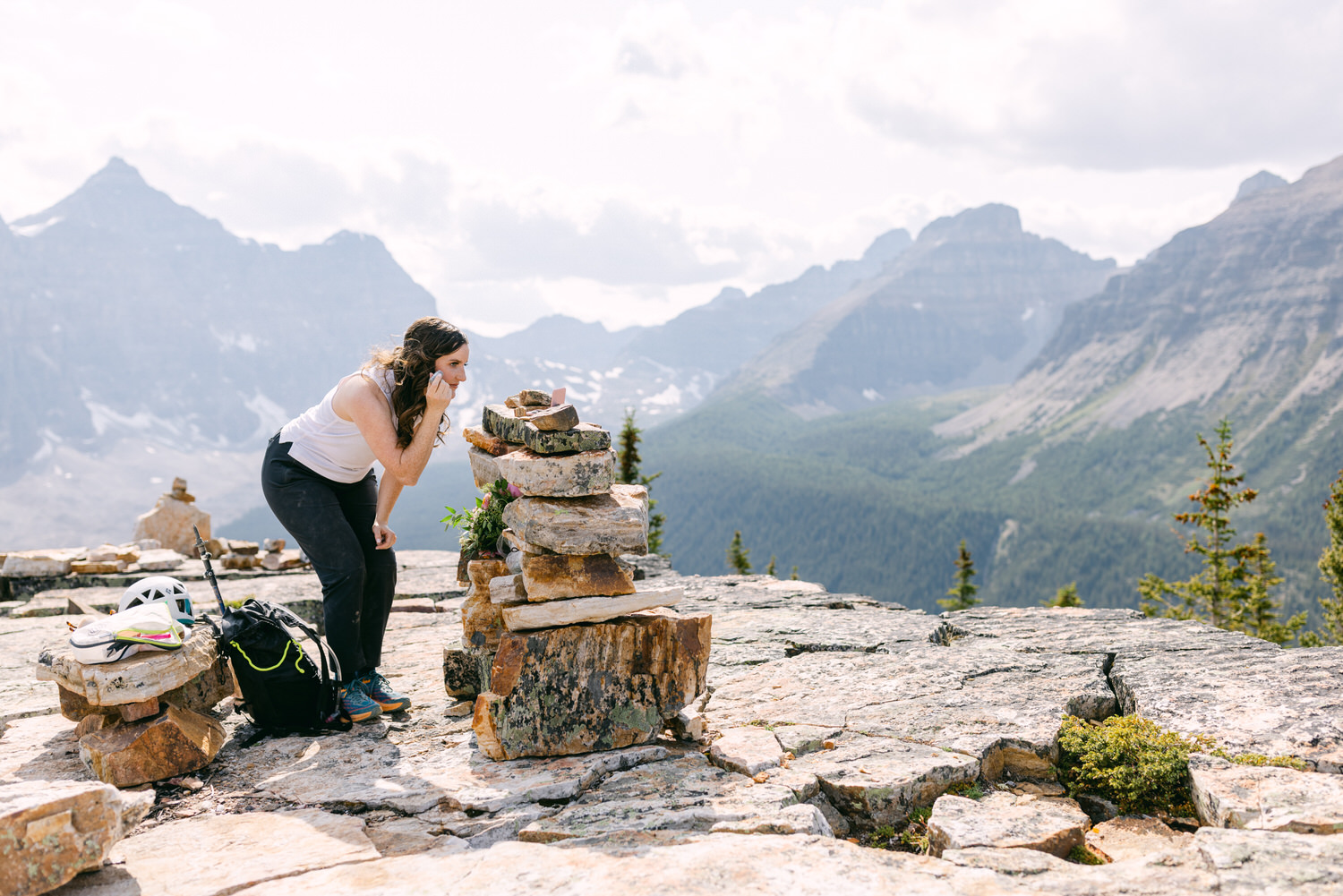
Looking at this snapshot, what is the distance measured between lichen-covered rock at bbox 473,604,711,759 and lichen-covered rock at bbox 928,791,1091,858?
99.6 inches

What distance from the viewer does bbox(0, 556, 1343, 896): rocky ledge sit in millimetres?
4793

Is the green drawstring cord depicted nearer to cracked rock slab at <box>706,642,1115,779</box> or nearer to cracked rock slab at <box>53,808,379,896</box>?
cracked rock slab at <box>53,808,379,896</box>

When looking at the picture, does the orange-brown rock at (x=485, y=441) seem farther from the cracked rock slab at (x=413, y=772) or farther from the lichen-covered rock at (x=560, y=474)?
the cracked rock slab at (x=413, y=772)

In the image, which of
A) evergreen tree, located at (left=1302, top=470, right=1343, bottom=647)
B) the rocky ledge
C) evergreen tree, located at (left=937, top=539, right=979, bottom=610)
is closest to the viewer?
the rocky ledge

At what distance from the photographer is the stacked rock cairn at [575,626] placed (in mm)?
7121

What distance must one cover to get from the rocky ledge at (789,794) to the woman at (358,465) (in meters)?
1.22

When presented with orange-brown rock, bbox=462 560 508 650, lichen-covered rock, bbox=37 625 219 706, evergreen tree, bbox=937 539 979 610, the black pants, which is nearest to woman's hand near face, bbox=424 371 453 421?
the black pants

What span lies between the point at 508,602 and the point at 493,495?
1341mm

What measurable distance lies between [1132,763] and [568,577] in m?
5.37

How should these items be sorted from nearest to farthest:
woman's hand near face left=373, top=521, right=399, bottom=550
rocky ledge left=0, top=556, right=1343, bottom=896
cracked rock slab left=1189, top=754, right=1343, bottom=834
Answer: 1. rocky ledge left=0, top=556, right=1343, bottom=896
2. cracked rock slab left=1189, top=754, right=1343, bottom=834
3. woman's hand near face left=373, top=521, right=399, bottom=550

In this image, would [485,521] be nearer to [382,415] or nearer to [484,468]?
[484,468]

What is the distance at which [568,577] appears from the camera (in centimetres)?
721

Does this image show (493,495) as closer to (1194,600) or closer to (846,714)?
(846,714)

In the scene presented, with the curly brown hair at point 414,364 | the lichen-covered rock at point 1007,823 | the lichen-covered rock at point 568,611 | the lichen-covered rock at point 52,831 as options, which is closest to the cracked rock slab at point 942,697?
the lichen-covered rock at point 1007,823
